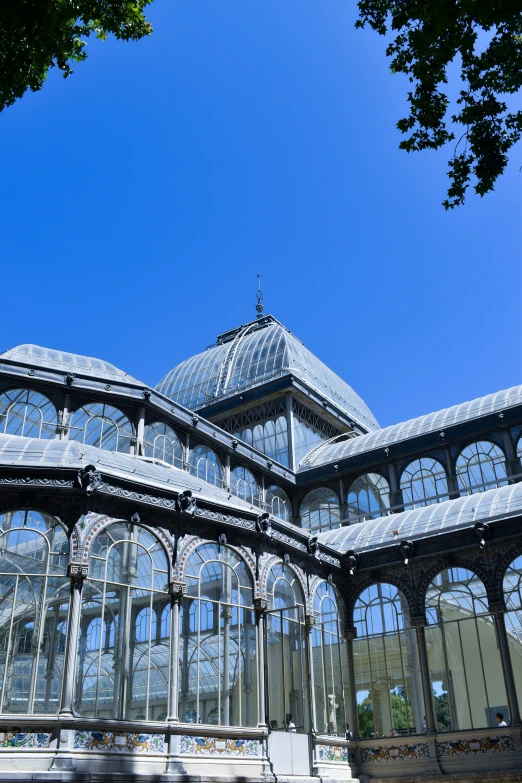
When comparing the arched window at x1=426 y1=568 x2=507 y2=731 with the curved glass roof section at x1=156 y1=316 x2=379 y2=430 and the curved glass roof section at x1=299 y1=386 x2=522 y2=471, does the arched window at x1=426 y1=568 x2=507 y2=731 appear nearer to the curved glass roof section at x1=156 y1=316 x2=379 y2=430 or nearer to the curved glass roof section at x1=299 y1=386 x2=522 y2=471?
the curved glass roof section at x1=299 y1=386 x2=522 y2=471

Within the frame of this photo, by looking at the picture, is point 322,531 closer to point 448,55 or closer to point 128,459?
point 128,459

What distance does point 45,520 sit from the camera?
67.6 feet

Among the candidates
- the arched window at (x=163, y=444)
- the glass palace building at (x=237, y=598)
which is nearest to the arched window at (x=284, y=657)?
the glass palace building at (x=237, y=598)

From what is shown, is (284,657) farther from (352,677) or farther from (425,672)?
(425,672)

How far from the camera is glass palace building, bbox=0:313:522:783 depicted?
1988cm

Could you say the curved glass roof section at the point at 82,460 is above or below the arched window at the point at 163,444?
below

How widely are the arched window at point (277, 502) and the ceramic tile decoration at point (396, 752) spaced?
1322 centimetres

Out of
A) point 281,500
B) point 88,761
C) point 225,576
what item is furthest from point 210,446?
point 88,761

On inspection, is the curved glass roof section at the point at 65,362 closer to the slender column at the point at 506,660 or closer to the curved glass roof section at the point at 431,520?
the curved glass roof section at the point at 431,520

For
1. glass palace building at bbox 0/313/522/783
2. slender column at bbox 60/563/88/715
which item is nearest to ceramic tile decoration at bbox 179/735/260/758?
glass palace building at bbox 0/313/522/783

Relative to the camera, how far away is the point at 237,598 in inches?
917

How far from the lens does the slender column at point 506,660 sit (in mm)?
23875

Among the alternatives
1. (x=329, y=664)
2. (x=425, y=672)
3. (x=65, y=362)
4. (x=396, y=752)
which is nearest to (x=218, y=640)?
(x=329, y=664)

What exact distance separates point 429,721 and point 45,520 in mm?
14328
